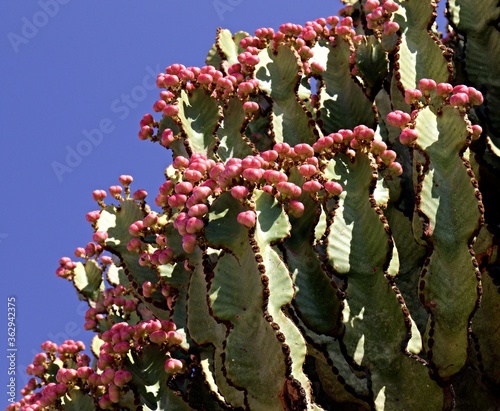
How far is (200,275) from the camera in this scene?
3352 mm

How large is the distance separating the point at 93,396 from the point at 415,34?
2.54m

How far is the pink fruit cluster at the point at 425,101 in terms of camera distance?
3330mm

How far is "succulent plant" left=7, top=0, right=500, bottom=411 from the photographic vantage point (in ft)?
9.77

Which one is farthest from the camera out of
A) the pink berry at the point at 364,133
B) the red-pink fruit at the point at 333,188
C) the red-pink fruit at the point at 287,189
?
the pink berry at the point at 364,133

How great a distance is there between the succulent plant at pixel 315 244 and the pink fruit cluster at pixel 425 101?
1cm

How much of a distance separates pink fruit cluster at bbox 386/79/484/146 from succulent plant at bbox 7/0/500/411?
0.03 feet

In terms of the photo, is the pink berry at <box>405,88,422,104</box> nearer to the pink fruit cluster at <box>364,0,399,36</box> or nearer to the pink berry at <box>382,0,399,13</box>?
the pink fruit cluster at <box>364,0,399,36</box>

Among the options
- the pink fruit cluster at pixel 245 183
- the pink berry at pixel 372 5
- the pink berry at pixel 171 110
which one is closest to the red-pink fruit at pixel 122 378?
the pink fruit cluster at pixel 245 183

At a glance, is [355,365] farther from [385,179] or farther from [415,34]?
[415,34]

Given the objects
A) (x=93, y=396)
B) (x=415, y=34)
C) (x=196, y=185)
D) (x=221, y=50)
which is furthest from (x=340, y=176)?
(x=221, y=50)

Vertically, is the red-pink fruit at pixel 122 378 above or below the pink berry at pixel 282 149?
below

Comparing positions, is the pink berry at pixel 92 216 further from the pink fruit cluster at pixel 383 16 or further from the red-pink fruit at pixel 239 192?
the pink fruit cluster at pixel 383 16

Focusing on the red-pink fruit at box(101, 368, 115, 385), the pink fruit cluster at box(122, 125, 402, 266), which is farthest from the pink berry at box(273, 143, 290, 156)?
the red-pink fruit at box(101, 368, 115, 385)

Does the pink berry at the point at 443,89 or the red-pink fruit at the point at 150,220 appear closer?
the pink berry at the point at 443,89
